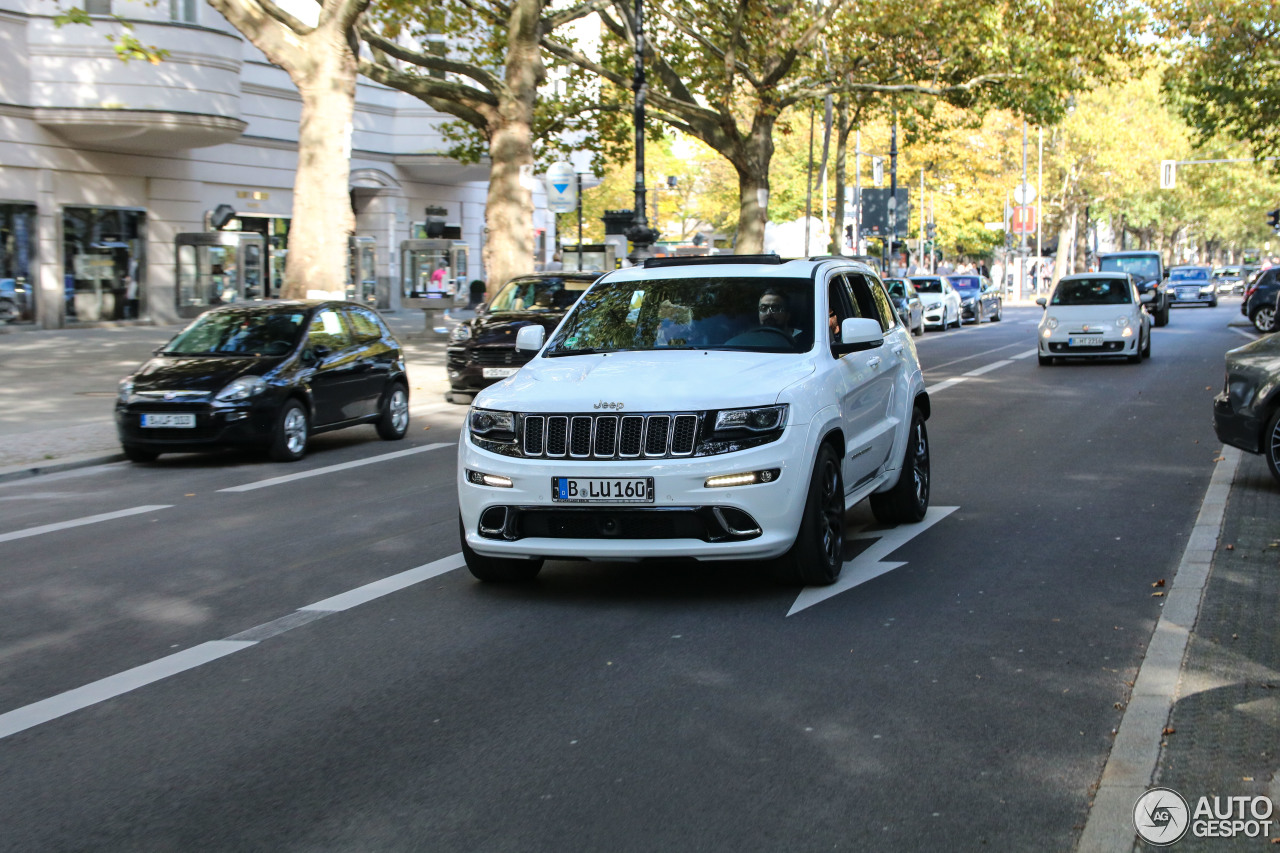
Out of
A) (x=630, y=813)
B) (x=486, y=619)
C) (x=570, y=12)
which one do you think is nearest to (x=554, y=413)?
(x=486, y=619)

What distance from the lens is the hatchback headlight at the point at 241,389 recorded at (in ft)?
44.2

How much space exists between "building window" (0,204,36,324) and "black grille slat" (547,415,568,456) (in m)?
26.0

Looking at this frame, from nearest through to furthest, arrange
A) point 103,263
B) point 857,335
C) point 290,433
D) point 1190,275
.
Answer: point 857,335 → point 290,433 → point 103,263 → point 1190,275

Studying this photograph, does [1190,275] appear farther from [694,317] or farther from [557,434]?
[557,434]

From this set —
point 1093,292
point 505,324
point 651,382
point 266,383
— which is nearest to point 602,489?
point 651,382

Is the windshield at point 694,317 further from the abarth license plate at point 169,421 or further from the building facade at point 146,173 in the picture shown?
the building facade at point 146,173

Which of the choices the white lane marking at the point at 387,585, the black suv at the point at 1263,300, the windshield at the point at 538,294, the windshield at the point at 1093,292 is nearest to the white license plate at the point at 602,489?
the white lane marking at the point at 387,585

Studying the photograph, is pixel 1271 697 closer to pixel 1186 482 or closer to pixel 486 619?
pixel 486 619

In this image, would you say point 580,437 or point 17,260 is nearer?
point 580,437

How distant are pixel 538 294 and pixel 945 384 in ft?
19.7

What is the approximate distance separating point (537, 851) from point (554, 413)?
3.21 meters

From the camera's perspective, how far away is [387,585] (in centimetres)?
779

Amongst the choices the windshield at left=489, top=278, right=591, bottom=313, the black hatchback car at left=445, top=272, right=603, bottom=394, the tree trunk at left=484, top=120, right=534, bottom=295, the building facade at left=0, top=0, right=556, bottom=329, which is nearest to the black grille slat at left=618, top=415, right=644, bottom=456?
the black hatchback car at left=445, top=272, right=603, bottom=394

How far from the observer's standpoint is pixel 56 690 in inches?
231
